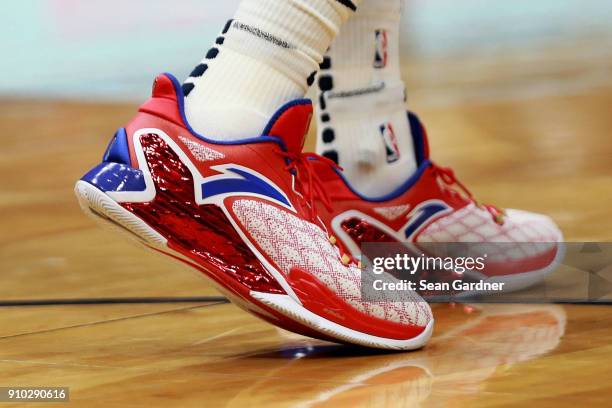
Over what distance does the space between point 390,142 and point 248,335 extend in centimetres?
27

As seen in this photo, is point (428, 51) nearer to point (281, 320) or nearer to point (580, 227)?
point (580, 227)

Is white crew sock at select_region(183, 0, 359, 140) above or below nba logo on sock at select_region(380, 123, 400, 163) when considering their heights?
above

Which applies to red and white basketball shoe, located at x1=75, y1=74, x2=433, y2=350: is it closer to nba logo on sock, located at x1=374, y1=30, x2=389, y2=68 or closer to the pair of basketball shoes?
the pair of basketball shoes

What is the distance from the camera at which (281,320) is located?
78 cm

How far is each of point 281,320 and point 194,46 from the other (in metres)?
3.23

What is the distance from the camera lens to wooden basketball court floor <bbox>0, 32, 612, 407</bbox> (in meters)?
0.65

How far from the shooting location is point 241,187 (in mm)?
790

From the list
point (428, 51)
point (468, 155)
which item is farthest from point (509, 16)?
point (468, 155)

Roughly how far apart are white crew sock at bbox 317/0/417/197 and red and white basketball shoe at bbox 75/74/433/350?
26 cm

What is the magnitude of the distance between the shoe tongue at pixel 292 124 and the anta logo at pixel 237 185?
3 centimetres

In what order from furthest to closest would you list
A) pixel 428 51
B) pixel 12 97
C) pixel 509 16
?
pixel 509 16
pixel 428 51
pixel 12 97

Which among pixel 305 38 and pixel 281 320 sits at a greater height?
pixel 305 38

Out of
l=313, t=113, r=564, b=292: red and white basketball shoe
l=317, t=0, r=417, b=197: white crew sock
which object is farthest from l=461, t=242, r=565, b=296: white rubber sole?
l=317, t=0, r=417, b=197: white crew sock

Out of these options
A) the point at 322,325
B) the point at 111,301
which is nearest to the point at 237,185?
the point at 322,325
